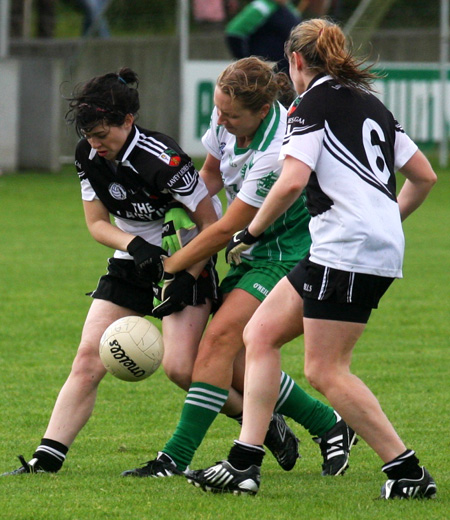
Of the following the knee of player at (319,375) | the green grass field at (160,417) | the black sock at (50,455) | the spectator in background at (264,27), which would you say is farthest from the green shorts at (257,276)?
the spectator in background at (264,27)

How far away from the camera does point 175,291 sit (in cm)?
497

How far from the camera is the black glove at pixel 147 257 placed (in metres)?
4.99

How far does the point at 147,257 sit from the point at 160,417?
Answer: 1.39m

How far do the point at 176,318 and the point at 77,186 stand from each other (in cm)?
1505

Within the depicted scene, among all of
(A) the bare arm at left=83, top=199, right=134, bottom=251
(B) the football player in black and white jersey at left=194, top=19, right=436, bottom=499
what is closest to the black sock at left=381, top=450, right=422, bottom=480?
(B) the football player in black and white jersey at left=194, top=19, right=436, bottom=499

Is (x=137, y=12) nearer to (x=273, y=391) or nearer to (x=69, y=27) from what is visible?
(x=69, y=27)

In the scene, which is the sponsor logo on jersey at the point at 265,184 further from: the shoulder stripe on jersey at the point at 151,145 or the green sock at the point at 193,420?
the green sock at the point at 193,420

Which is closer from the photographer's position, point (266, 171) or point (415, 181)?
point (415, 181)

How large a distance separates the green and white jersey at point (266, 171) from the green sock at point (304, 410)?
0.60 m

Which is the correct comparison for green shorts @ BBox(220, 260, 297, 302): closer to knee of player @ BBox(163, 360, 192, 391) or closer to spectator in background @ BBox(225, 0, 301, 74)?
knee of player @ BBox(163, 360, 192, 391)

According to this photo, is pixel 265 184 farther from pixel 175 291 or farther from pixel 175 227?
pixel 175 291

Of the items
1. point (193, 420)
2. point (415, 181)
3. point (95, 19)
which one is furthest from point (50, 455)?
point (95, 19)

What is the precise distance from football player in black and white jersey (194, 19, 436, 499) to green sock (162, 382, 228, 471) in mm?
480

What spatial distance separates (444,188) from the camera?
771 inches
